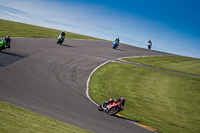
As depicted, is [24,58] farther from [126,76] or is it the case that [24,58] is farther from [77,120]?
[77,120]

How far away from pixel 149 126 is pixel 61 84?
21.5ft

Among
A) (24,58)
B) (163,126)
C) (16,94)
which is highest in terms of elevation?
(24,58)

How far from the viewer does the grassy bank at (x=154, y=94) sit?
1387 cm

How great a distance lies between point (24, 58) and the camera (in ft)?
64.7

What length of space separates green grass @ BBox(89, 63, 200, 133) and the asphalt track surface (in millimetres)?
1605

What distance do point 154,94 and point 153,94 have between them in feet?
0.30

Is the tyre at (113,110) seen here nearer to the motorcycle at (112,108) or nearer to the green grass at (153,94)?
the motorcycle at (112,108)

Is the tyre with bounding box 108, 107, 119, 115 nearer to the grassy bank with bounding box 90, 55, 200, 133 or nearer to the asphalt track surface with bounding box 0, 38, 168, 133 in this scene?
the asphalt track surface with bounding box 0, 38, 168, 133

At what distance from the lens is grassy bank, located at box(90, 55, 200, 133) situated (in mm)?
13867

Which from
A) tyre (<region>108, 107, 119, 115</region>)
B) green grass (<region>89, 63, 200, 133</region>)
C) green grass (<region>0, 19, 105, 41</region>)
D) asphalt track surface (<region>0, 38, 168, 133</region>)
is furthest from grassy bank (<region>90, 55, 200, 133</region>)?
green grass (<region>0, 19, 105, 41</region>)

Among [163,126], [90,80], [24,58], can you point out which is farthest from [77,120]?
[24,58]

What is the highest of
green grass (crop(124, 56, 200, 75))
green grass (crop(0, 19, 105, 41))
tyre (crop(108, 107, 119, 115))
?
green grass (crop(0, 19, 105, 41))

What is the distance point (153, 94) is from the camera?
18.3 m

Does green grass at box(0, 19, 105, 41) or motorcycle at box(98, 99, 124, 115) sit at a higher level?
green grass at box(0, 19, 105, 41)
